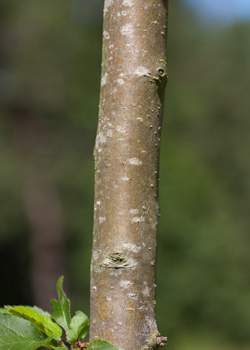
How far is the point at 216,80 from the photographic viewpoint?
10.1 metres

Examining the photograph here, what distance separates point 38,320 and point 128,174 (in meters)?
0.28

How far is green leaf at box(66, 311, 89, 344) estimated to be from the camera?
741 mm

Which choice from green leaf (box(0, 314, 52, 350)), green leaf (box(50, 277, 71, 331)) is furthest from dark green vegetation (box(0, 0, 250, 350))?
green leaf (box(0, 314, 52, 350))

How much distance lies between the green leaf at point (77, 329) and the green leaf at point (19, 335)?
0.21ft

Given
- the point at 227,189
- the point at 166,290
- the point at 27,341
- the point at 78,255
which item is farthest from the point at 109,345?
the point at 227,189

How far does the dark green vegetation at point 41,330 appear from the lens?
0.64 metres

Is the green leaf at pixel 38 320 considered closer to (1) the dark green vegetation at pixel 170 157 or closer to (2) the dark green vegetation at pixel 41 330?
(2) the dark green vegetation at pixel 41 330

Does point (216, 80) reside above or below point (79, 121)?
above

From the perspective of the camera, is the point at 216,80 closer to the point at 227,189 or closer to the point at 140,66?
the point at 227,189

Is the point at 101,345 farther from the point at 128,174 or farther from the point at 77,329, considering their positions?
the point at 128,174

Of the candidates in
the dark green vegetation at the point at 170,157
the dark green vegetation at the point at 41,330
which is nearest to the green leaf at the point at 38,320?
the dark green vegetation at the point at 41,330

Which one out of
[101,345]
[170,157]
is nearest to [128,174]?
[101,345]

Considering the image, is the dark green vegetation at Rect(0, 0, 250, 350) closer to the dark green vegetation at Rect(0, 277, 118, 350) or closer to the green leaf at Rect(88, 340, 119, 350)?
the dark green vegetation at Rect(0, 277, 118, 350)

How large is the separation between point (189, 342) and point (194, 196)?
2.81 m
